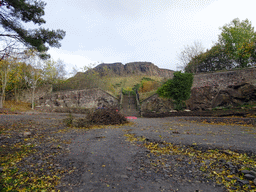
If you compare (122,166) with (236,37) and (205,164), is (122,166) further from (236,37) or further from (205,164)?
(236,37)

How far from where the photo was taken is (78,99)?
1941 cm

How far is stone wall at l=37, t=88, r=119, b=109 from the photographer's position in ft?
63.2

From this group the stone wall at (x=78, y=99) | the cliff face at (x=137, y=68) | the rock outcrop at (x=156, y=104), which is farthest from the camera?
the cliff face at (x=137, y=68)

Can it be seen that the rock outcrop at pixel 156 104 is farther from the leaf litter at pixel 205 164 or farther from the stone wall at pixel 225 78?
the leaf litter at pixel 205 164

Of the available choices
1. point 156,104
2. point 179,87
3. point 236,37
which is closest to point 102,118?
point 179,87

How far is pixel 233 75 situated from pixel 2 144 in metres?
17.6

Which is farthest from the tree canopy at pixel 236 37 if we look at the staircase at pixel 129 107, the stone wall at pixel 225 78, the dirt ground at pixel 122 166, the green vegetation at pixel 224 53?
the dirt ground at pixel 122 166

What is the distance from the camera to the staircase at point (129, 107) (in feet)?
53.7

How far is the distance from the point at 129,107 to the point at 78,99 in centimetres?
681

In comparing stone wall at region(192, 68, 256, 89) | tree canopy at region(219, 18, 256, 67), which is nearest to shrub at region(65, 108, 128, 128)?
stone wall at region(192, 68, 256, 89)

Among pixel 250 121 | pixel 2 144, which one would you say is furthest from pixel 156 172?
pixel 250 121

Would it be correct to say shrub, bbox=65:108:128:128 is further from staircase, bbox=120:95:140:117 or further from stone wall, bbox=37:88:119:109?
stone wall, bbox=37:88:119:109

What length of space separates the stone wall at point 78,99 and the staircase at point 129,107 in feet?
4.28

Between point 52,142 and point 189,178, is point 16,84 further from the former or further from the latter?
point 189,178
